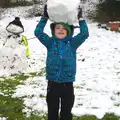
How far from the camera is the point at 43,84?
8031mm

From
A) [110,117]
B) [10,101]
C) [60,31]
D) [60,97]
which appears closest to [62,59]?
[60,31]

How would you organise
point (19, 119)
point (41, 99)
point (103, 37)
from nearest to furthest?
point (19, 119)
point (41, 99)
point (103, 37)

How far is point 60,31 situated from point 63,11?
0.24 m

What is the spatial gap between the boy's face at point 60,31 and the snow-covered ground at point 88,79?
2.12 m

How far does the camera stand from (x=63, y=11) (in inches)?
173

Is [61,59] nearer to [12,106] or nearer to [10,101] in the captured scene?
[12,106]

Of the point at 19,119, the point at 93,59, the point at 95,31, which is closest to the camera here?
the point at 19,119

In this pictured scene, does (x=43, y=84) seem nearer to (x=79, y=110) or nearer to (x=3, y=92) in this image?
(x=3, y=92)

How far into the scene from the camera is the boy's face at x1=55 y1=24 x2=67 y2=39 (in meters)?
4.43

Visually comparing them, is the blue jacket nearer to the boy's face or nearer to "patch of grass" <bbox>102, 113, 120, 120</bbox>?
the boy's face

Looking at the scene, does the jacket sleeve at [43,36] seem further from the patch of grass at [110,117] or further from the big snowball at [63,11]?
the patch of grass at [110,117]

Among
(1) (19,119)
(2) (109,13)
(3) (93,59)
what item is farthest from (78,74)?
(2) (109,13)

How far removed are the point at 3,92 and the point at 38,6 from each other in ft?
60.8

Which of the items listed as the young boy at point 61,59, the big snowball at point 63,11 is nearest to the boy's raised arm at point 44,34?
the young boy at point 61,59
